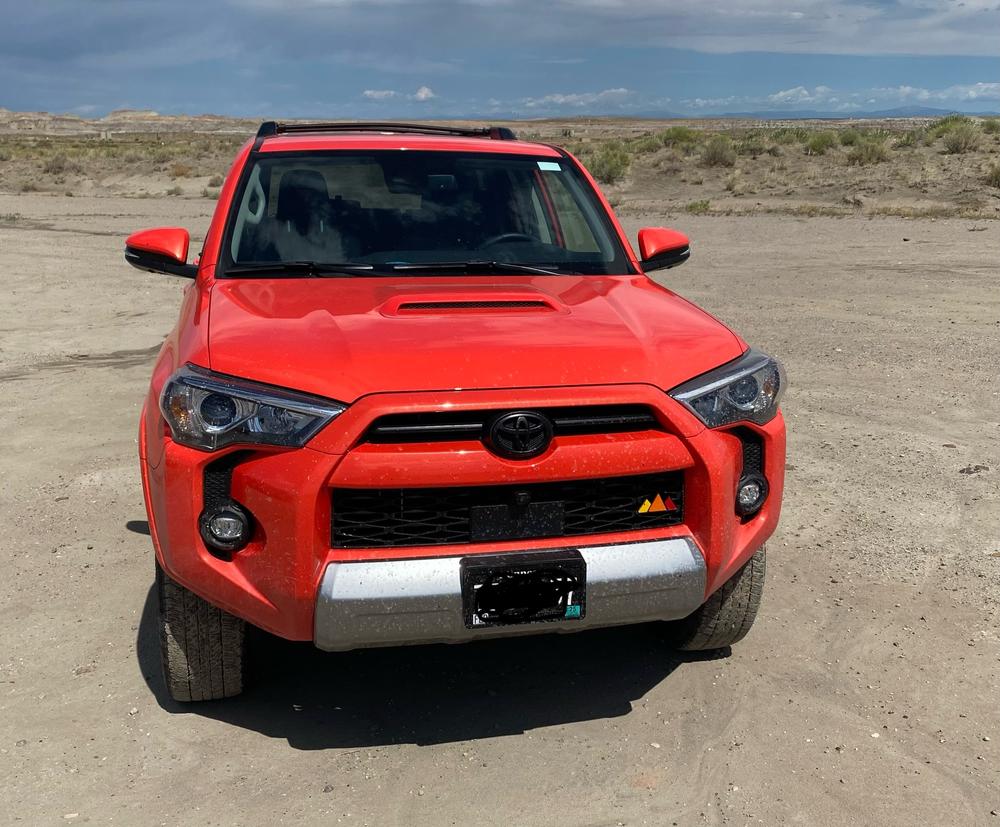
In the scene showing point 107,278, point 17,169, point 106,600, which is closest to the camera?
point 106,600

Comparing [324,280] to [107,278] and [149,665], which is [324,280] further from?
[107,278]

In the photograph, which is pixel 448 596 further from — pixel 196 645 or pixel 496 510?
pixel 196 645

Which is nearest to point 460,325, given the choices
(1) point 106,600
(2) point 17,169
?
(1) point 106,600

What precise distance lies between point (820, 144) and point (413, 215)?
3028 centimetres

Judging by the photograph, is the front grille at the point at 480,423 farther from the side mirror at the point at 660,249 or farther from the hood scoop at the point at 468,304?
the side mirror at the point at 660,249

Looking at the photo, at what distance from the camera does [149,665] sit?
372 centimetres

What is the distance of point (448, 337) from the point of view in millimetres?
3023

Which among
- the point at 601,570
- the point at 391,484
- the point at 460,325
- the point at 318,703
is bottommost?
the point at 318,703

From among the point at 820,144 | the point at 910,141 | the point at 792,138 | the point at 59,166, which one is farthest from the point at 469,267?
the point at 59,166

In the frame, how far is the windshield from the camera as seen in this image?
13.4 ft

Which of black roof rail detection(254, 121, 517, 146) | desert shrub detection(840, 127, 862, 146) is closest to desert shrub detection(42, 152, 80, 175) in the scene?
desert shrub detection(840, 127, 862, 146)

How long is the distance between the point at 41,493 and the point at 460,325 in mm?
3304

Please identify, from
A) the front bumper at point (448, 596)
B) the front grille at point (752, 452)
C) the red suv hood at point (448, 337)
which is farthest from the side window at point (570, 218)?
the front bumper at point (448, 596)

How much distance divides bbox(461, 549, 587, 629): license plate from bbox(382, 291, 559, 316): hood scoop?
88 centimetres
